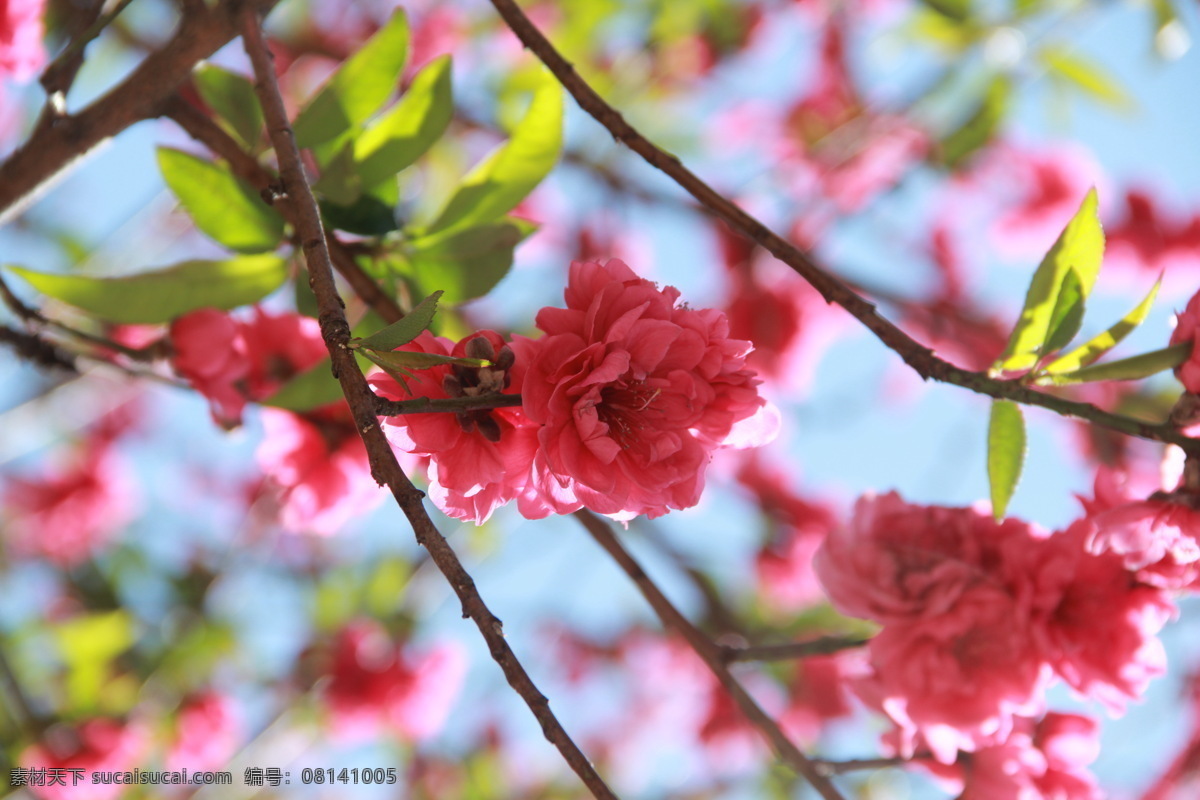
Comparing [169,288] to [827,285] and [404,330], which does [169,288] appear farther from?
[827,285]

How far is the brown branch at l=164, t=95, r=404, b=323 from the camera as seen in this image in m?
0.82

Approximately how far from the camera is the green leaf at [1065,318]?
686 mm

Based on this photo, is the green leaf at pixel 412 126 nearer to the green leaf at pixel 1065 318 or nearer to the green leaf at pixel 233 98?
the green leaf at pixel 233 98

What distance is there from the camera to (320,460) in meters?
1.03

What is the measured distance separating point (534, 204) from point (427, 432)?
2427mm

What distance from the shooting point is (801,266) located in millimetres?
699

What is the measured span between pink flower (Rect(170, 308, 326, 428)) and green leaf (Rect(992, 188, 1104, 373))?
2.18 ft

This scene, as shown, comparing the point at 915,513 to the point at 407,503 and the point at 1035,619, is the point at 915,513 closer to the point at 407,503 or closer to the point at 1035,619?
the point at 1035,619

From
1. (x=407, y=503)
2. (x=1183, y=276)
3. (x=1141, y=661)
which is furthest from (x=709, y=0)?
(x=407, y=503)

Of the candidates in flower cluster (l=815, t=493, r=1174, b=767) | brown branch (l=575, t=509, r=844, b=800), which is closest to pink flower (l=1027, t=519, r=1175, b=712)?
flower cluster (l=815, t=493, r=1174, b=767)

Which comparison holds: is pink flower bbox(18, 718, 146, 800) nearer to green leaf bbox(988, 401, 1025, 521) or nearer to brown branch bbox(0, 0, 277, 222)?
brown branch bbox(0, 0, 277, 222)

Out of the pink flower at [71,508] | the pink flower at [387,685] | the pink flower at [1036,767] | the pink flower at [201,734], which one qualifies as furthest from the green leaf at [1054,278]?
the pink flower at [71,508]

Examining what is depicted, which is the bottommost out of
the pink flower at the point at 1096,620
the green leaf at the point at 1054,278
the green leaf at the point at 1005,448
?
the pink flower at the point at 1096,620

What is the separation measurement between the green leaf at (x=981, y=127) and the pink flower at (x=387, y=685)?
1.59 m
